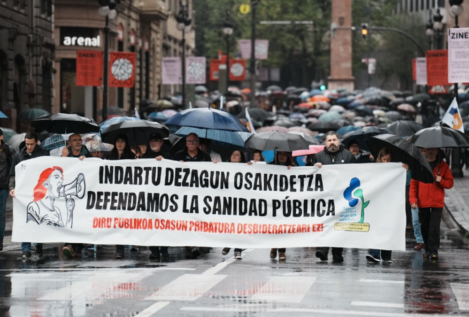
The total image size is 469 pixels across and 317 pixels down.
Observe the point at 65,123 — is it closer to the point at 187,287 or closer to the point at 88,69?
the point at 187,287

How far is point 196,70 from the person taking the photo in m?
57.1

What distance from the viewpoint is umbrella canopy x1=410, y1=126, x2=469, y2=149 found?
16.1m

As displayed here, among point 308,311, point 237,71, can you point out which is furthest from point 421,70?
point 308,311

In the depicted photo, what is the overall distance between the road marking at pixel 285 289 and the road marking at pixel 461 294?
158cm

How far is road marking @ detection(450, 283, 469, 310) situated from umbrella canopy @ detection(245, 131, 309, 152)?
11.0 ft

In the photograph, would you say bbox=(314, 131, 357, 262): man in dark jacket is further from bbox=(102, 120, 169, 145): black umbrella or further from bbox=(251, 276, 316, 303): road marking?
bbox=(102, 120, 169, 145): black umbrella

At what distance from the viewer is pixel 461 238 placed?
20.7m

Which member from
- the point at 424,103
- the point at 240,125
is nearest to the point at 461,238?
the point at 240,125

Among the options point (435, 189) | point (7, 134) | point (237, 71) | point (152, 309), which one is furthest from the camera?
point (237, 71)

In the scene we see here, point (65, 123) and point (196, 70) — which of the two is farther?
point (196, 70)

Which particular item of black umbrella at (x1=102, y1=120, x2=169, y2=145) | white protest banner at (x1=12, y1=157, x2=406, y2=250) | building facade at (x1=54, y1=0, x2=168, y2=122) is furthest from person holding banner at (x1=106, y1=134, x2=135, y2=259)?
building facade at (x1=54, y1=0, x2=168, y2=122)

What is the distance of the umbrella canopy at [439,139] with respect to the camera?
16109 mm

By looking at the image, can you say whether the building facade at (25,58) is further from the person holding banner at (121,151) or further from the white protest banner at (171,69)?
the person holding banner at (121,151)

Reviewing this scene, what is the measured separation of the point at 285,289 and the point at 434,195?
4427 mm
